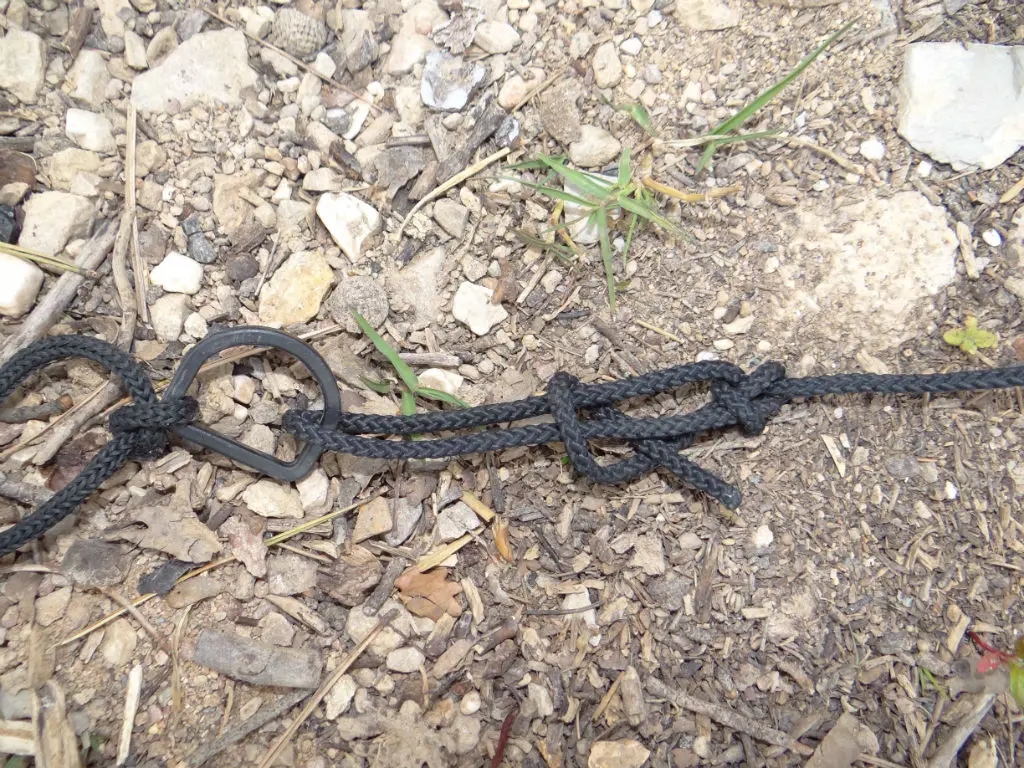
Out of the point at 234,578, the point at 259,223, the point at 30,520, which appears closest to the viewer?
the point at 30,520

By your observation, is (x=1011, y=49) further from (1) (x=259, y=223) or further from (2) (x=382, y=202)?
(1) (x=259, y=223)

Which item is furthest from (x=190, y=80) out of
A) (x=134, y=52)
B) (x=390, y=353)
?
(x=390, y=353)

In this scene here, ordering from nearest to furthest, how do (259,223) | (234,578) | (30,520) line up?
1. (30,520)
2. (234,578)
3. (259,223)

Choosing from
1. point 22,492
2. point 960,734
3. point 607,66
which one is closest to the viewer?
point 960,734

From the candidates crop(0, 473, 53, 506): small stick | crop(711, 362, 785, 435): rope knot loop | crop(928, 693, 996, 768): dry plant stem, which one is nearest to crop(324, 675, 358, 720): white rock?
crop(0, 473, 53, 506): small stick

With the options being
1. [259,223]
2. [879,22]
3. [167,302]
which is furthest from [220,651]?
[879,22]

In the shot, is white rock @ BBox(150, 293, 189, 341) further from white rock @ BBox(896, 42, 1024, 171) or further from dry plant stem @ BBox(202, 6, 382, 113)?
white rock @ BBox(896, 42, 1024, 171)

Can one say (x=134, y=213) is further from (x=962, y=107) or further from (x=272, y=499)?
(x=962, y=107)
